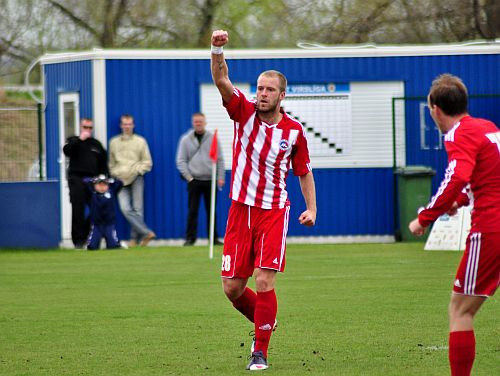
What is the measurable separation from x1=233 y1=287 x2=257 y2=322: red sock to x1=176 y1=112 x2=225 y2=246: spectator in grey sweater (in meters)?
10.7

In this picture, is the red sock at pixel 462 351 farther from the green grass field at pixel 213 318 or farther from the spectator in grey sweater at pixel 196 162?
the spectator in grey sweater at pixel 196 162

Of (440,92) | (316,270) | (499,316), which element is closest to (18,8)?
(316,270)

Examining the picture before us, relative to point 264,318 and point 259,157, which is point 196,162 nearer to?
point 259,157

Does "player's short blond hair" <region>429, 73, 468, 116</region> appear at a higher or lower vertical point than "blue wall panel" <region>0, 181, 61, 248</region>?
higher

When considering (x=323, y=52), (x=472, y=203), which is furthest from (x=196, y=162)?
(x=472, y=203)

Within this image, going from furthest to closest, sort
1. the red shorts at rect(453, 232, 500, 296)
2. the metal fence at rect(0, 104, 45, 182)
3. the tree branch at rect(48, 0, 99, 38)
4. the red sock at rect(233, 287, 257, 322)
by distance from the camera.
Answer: the tree branch at rect(48, 0, 99, 38), the metal fence at rect(0, 104, 45, 182), the red sock at rect(233, 287, 257, 322), the red shorts at rect(453, 232, 500, 296)

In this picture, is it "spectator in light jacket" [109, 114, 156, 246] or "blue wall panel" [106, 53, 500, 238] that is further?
"blue wall panel" [106, 53, 500, 238]

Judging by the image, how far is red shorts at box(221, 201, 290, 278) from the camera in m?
8.55

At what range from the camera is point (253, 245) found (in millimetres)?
8688

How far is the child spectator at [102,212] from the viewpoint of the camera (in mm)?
19438

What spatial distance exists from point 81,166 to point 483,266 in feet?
44.3

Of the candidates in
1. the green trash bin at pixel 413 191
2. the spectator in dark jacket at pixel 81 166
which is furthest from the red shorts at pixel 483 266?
the green trash bin at pixel 413 191

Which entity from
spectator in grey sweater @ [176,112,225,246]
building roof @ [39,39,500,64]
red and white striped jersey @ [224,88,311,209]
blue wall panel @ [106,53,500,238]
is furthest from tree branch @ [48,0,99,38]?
red and white striped jersey @ [224,88,311,209]

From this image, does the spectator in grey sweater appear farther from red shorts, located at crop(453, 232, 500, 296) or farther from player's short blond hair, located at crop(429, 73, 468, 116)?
red shorts, located at crop(453, 232, 500, 296)
